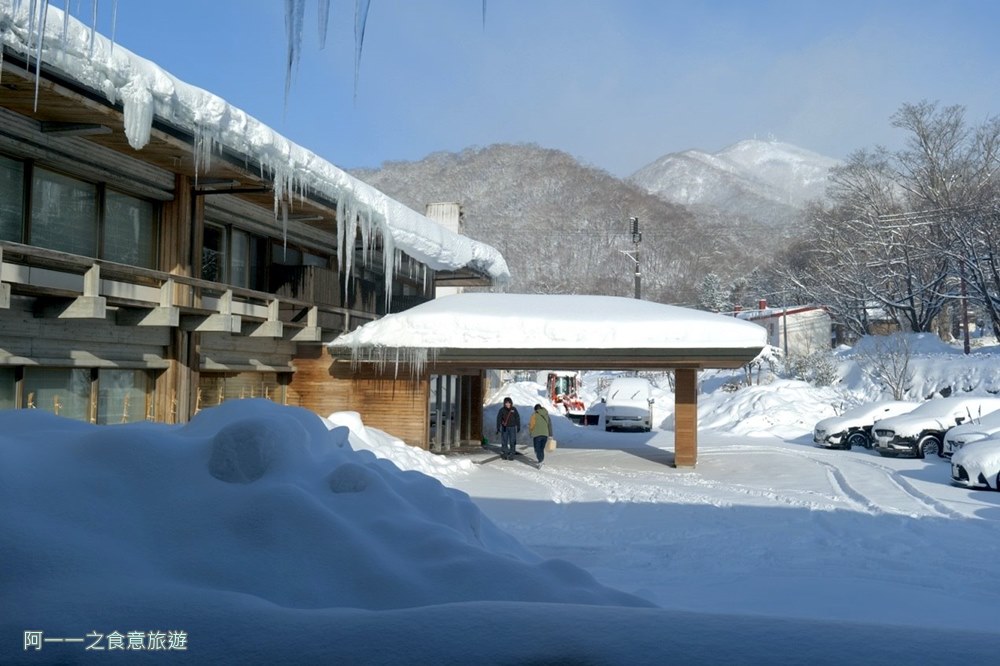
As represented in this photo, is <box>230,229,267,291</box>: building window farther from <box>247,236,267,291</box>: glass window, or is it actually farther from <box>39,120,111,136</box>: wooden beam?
<box>39,120,111,136</box>: wooden beam

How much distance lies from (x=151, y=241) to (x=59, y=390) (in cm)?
301

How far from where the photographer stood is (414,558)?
3.95m

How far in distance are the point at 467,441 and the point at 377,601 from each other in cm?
2008

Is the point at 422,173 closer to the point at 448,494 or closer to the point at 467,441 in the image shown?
the point at 467,441

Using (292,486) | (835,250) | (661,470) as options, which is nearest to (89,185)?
(292,486)

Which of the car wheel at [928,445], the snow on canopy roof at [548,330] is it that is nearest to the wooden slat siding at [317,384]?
the snow on canopy roof at [548,330]

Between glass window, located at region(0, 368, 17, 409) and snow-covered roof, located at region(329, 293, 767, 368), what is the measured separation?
7956 millimetres

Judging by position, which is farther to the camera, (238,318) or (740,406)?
(740,406)

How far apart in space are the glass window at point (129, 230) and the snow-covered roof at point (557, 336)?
5536mm

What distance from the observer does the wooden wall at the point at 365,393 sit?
60.5 feet

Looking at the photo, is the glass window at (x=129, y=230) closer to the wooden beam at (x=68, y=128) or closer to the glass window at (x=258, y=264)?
the wooden beam at (x=68, y=128)

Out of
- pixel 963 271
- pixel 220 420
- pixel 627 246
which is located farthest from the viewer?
pixel 627 246

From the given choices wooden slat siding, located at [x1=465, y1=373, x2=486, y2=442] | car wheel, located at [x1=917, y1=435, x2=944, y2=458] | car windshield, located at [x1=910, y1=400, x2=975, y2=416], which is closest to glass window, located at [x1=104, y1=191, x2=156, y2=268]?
wooden slat siding, located at [x1=465, y1=373, x2=486, y2=442]

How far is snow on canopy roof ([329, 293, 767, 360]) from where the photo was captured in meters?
16.9
